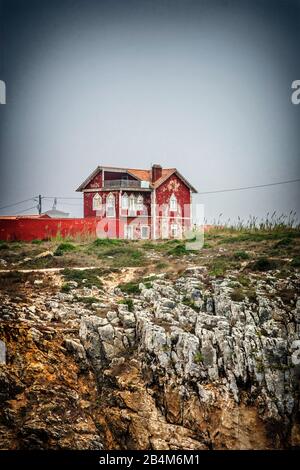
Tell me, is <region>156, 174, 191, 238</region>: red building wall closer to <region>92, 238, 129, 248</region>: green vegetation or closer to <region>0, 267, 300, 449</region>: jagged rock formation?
<region>92, 238, 129, 248</region>: green vegetation

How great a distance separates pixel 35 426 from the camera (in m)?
9.47

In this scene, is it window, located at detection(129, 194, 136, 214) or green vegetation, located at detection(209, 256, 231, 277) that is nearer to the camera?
green vegetation, located at detection(209, 256, 231, 277)

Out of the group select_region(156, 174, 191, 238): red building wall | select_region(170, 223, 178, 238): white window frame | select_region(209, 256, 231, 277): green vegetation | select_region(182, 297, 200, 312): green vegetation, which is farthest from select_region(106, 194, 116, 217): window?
select_region(182, 297, 200, 312): green vegetation

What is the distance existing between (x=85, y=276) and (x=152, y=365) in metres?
4.08

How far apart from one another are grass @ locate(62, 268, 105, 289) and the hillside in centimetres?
25

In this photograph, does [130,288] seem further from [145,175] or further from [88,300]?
[145,175]

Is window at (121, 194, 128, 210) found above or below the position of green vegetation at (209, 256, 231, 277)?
above

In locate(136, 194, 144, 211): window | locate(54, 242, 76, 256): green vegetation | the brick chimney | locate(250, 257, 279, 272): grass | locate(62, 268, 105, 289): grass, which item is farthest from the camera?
the brick chimney

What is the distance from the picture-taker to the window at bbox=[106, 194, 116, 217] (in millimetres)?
21203

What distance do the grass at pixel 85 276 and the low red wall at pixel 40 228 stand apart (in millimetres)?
4959

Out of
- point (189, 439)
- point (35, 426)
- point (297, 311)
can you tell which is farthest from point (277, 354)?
point (35, 426)
